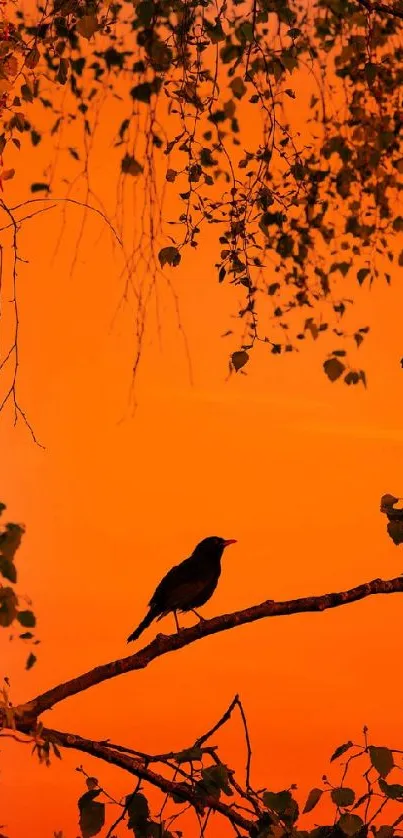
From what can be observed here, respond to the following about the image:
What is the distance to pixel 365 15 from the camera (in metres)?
2.60

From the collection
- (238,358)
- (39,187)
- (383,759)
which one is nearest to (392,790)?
(383,759)

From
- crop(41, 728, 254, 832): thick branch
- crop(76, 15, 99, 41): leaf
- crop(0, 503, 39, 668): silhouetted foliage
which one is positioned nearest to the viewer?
crop(0, 503, 39, 668): silhouetted foliage

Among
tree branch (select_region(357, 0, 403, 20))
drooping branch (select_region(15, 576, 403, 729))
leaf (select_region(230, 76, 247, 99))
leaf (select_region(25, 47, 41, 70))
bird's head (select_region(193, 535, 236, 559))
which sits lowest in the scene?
drooping branch (select_region(15, 576, 403, 729))

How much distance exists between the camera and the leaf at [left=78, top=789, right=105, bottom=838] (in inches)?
75.2

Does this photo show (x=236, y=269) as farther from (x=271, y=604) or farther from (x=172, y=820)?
(x=172, y=820)

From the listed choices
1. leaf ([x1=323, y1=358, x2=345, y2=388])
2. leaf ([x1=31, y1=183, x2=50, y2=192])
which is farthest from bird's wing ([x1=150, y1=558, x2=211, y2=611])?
leaf ([x1=31, y1=183, x2=50, y2=192])

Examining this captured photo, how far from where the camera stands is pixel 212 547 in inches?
125

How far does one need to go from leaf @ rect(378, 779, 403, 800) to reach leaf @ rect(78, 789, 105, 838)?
0.45 meters

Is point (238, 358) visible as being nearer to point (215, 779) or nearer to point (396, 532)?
point (396, 532)

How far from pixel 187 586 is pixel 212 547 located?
0.68ft

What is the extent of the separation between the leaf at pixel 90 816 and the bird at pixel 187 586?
1.00 m

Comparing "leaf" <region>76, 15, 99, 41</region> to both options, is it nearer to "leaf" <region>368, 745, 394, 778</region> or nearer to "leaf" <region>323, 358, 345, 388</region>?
"leaf" <region>323, 358, 345, 388</region>

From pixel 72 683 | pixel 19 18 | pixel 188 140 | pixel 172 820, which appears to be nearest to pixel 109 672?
pixel 72 683

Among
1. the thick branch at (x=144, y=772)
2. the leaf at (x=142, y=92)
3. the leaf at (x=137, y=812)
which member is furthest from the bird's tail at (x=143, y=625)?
the leaf at (x=142, y=92)
